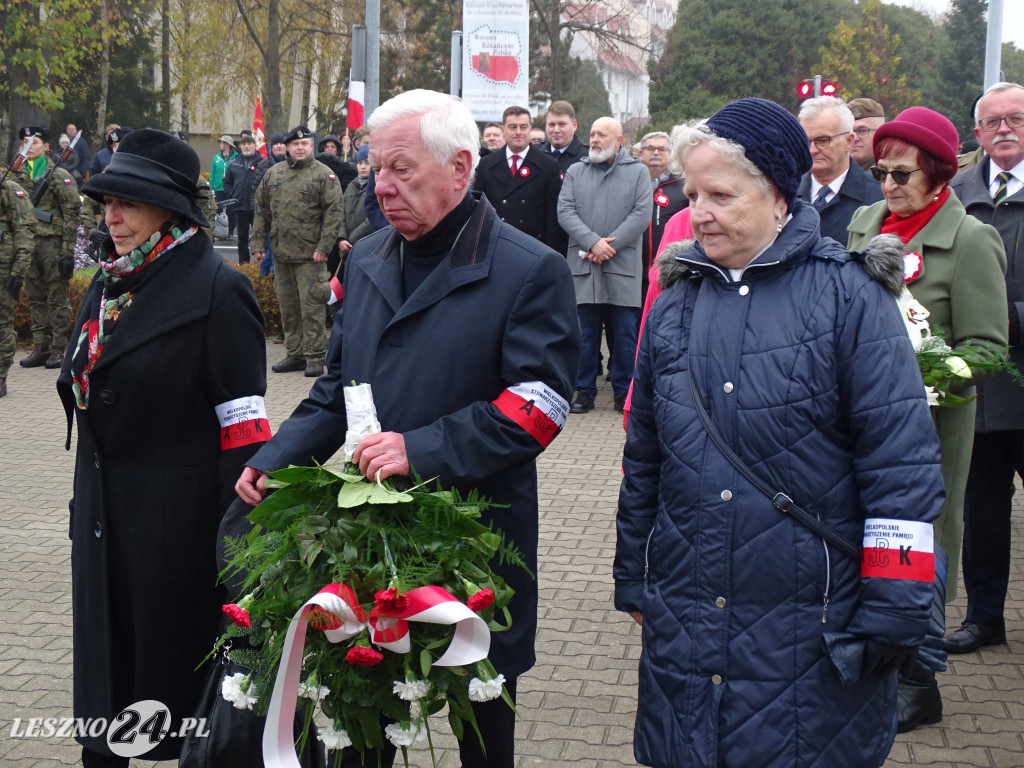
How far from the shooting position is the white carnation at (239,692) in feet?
9.47

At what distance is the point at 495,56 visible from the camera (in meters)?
16.5

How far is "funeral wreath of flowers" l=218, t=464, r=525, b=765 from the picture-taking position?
8.55 feet

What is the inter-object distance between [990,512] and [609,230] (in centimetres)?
559

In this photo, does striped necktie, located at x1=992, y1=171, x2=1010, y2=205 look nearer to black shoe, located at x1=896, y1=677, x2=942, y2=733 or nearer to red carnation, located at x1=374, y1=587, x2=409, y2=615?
black shoe, located at x1=896, y1=677, x2=942, y2=733

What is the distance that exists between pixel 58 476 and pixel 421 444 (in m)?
6.29

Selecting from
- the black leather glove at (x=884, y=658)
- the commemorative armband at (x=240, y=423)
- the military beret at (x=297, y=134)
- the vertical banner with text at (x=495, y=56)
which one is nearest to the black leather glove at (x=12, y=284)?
the military beret at (x=297, y=134)

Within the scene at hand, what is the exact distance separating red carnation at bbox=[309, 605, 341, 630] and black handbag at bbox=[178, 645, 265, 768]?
1.99 ft

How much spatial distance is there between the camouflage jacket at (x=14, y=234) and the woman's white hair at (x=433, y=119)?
8858 mm

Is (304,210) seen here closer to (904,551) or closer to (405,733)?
(405,733)

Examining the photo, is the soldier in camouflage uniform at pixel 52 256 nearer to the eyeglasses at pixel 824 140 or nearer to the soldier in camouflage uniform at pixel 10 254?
the soldier in camouflage uniform at pixel 10 254

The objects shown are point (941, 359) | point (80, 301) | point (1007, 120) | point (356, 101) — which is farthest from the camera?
point (356, 101)

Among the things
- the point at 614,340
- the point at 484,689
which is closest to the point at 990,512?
the point at 484,689

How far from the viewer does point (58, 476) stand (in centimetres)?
840

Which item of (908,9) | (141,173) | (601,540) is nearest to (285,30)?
(601,540)
